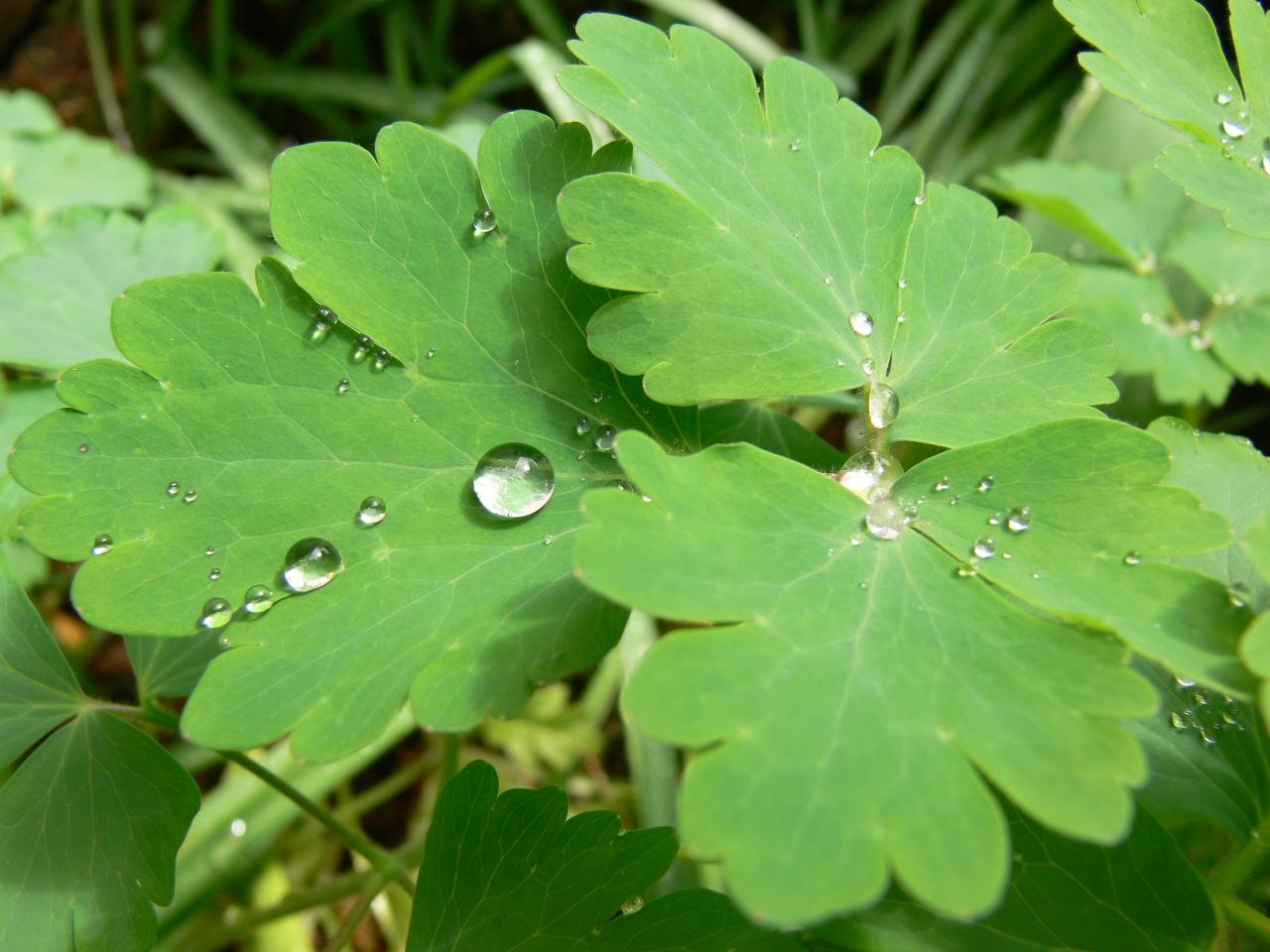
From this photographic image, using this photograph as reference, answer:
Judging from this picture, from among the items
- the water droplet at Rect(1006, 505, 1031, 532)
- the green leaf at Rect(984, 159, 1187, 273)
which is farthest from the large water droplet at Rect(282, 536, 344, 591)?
the green leaf at Rect(984, 159, 1187, 273)

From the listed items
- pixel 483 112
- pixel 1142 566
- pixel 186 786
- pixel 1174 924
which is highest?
pixel 1142 566

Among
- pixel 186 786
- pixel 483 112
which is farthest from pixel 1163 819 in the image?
pixel 483 112

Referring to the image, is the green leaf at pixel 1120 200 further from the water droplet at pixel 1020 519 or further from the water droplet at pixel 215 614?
the water droplet at pixel 215 614

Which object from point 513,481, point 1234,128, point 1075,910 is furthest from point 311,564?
point 1234,128

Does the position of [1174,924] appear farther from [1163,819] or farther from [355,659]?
[355,659]

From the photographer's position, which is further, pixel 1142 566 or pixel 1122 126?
pixel 1122 126

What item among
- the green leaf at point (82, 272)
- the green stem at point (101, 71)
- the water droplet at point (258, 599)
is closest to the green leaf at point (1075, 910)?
the water droplet at point (258, 599)
